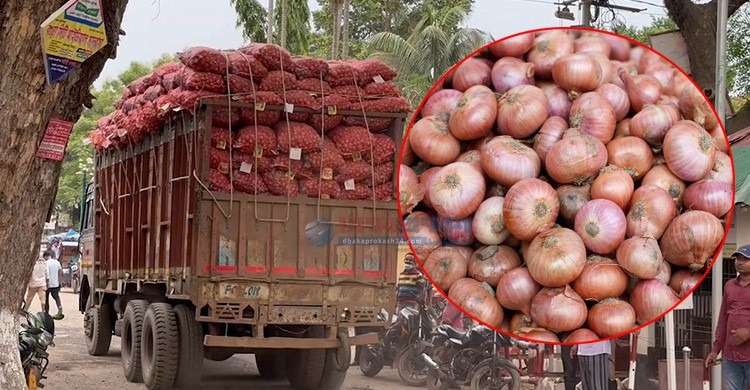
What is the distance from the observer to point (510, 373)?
939 centimetres

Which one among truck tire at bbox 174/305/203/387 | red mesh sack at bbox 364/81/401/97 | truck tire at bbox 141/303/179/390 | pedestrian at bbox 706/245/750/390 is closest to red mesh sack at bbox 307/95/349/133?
red mesh sack at bbox 364/81/401/97

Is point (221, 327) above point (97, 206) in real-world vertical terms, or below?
below

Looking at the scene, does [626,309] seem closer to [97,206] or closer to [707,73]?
[707,73]

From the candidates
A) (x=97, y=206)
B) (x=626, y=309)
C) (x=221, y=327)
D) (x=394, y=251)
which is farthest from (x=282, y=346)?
(x=626, y=309)

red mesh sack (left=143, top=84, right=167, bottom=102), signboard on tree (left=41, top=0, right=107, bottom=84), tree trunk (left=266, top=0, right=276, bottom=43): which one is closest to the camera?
signboard on tree (left=41, top=0, right=107, bottom=84)

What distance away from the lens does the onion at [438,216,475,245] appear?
170 cm

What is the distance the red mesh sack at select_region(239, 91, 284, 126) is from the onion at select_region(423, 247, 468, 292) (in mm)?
6836

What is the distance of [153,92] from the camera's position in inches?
381

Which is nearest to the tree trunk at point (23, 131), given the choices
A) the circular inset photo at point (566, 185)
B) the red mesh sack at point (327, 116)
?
the red mesh sack at point (327, 116)

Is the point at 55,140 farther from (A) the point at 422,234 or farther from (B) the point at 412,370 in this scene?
(B) the point at 412,370

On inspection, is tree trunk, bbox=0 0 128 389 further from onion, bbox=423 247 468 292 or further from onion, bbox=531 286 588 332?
onion, bbox=531 286 588 332

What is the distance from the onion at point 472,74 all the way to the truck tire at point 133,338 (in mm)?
8673

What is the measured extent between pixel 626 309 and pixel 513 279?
0.71 feet

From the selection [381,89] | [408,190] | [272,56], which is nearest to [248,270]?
[272,56]
